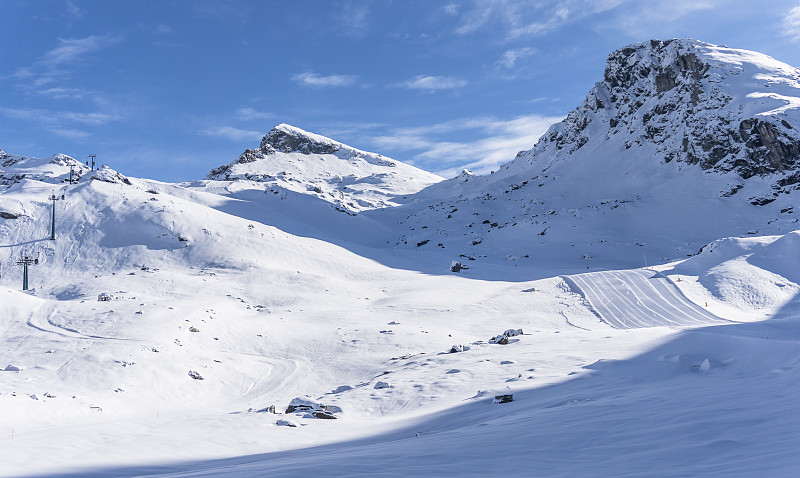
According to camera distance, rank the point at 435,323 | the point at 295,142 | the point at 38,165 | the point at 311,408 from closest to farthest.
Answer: the point at 311,408, the point at 435,323, the point at 38,165, the point at 295,142

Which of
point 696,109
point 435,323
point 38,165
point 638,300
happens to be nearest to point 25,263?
point 435,323

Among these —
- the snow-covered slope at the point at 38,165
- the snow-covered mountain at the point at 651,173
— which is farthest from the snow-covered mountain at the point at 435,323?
the snow-covered slope at the point at 38,165

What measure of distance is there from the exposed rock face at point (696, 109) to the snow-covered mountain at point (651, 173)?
15 cm

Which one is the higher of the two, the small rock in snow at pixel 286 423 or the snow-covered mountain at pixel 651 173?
the snow-covered mountain at pixel 651 173

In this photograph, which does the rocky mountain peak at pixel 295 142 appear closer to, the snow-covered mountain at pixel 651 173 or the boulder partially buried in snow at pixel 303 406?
the snow-covered mountain at pixel 651 173

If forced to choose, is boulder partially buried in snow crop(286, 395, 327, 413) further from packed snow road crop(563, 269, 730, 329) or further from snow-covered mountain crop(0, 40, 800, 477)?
packed snow road crop(563, 269, 730, 329)

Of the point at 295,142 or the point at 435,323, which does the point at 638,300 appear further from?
the point at 295,142

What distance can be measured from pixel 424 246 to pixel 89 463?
4862 cm

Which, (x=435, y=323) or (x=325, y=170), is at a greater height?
(x=325, y=170)

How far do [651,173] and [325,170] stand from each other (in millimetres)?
78969

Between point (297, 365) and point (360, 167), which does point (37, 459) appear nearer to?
point (297, 365)

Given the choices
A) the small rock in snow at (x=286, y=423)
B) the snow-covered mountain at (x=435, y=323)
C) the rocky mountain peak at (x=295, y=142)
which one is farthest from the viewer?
the rocky mountain peak at (x=295, y=142)

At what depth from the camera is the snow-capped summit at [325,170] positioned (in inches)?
3593

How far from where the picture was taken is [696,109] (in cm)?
6931
